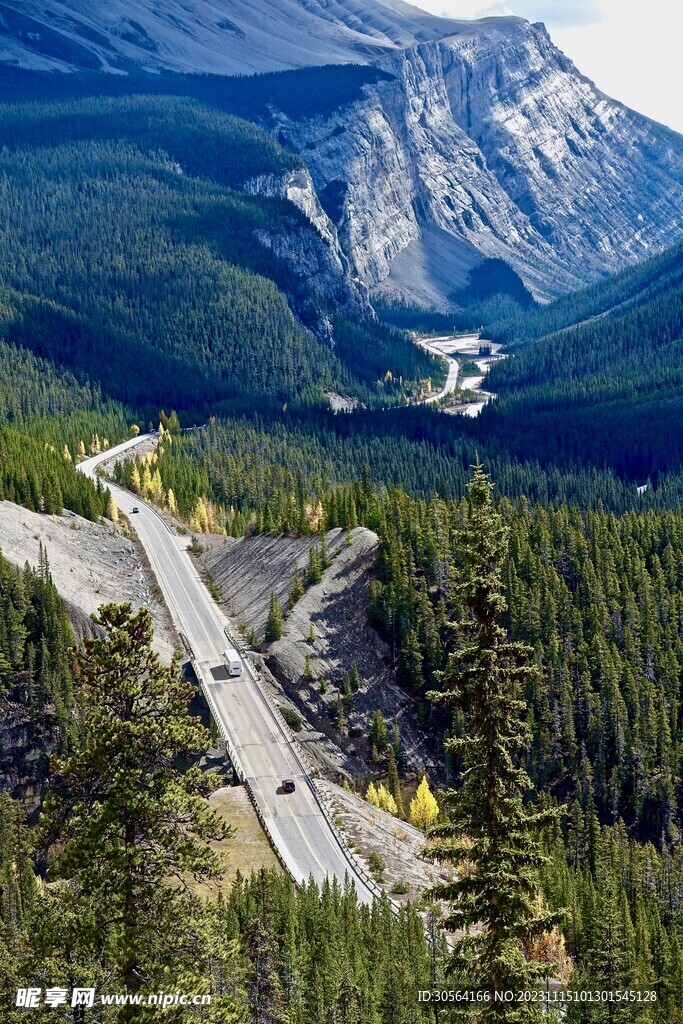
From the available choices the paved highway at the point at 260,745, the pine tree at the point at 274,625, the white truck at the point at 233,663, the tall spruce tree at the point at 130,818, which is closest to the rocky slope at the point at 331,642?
the pine tree at the point at 274,625

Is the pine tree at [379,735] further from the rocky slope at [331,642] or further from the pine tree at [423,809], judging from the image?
the pine tree at [423,809]

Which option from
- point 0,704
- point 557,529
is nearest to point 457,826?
point 0,704

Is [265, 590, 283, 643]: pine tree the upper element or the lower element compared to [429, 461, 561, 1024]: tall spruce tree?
lower

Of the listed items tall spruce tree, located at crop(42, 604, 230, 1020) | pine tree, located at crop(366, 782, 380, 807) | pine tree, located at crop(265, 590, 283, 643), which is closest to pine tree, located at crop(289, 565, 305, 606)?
pine tree, located at crop(265, 590, 283, 643)

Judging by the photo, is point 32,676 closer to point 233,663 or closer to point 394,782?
point 233,663

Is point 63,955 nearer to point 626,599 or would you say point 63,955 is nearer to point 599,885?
point 599,885

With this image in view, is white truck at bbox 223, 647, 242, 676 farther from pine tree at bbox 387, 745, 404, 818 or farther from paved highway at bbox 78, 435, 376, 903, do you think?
pine tree at bbox 387, 745, 404, 818
